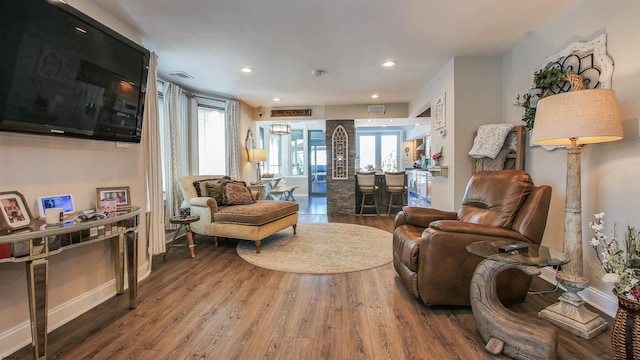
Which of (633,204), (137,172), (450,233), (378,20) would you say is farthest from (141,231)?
(633,204)

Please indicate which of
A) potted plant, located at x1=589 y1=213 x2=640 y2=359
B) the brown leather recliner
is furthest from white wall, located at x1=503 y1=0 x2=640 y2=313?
potted plant, located at x1=589 y1=213 x2=640 y2=359

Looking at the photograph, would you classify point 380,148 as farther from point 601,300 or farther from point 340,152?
point 601,300

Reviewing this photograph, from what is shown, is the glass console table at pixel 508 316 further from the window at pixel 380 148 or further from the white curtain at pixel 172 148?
the window at pixel 380 148

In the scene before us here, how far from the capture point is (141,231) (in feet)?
9.12

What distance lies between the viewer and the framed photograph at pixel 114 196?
219cm

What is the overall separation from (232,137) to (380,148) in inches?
278

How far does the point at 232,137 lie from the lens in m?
5.23

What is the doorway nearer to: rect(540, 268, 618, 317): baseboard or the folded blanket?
the folded blanket

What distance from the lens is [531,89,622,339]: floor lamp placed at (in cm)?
169

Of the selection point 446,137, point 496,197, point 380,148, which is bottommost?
point 496,197

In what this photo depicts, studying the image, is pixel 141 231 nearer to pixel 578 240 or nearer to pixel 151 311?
pixel 151 311

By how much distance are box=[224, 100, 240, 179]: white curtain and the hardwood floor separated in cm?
282

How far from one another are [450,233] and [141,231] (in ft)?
9.52

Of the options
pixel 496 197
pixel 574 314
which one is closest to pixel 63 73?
pixel 496 197
